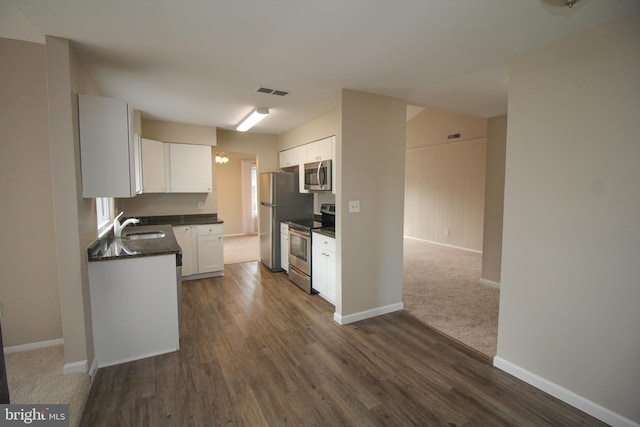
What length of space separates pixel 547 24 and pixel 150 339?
12.2 ft

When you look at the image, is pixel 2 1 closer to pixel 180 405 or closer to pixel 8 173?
pixel 8 173

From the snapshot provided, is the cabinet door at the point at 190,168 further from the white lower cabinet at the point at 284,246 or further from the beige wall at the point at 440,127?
the beige wall at the point at 440,127

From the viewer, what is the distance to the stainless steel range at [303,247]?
4.20 metres

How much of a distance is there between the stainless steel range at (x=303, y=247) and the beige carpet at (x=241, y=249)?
1786 mm

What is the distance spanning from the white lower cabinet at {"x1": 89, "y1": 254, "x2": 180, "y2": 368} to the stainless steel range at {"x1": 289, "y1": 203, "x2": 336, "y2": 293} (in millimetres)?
1824

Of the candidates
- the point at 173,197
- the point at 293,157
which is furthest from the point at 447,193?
the point at 173,197

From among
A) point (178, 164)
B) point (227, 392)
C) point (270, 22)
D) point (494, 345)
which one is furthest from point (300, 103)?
point (494, 345)

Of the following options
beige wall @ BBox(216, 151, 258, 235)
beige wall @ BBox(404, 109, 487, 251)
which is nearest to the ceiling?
beige wall @ BBox(404, 109, 487, 251)

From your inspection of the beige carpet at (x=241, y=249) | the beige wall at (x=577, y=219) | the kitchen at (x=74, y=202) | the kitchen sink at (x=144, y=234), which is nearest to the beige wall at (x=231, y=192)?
the beige carpet at (x=241, y=249)

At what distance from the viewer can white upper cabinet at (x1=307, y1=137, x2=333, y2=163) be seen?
4.05 metres

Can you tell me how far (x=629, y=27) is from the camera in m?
1.83

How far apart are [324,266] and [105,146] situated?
8.25 ft

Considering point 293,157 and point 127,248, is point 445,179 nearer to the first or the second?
point 293,157

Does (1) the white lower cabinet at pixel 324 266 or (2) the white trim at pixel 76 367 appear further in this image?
(1) the white lower cabinet at pixel 324 266
